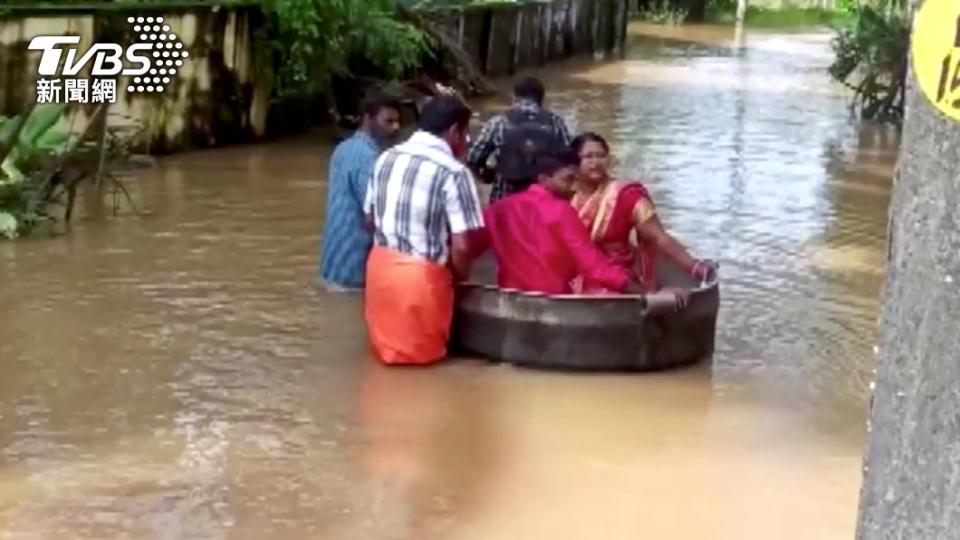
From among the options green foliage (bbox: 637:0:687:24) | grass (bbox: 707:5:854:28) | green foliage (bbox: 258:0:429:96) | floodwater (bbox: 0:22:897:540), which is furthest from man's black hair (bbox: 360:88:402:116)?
grass (bbox: 707:5:854:28)

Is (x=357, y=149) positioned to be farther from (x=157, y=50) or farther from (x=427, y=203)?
(x=157, y=50)

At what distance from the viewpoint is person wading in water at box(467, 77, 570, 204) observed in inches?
345

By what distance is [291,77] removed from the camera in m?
16.6

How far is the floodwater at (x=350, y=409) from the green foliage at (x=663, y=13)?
1171 inches

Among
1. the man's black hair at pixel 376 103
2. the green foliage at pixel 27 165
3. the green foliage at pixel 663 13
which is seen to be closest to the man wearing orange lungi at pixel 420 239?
the man's black hair at pixel 376 103

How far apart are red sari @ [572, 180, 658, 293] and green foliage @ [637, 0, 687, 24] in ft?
111

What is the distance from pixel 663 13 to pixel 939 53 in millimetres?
41064

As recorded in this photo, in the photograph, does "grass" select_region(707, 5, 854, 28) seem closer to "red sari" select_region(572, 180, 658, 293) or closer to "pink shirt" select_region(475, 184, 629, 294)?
"red sari" select_region(572, 180, 658, 293)

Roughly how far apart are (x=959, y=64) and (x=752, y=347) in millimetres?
6928

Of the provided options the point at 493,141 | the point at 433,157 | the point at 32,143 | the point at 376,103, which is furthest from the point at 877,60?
the point at 433,157

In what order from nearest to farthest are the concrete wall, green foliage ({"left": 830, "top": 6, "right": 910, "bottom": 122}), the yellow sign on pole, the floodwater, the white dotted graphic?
the yellow sign on pole → the floodwater → the concrete wall → the white dotted graphic → green foliage ({"left": 830, "top": 6, "right": 910, "bottom": 122})

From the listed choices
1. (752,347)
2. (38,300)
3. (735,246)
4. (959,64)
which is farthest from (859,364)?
(959,64)

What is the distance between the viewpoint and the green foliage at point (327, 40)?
16.0 m

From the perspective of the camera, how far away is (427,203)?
8.02 meters
